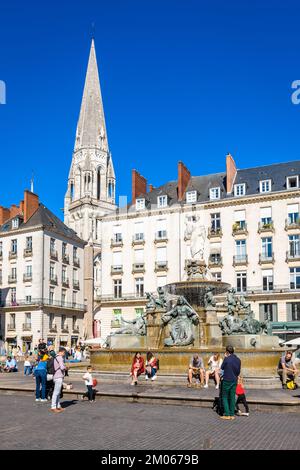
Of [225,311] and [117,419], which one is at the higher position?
[225,311]

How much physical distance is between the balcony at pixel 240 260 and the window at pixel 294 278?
4.51 metres

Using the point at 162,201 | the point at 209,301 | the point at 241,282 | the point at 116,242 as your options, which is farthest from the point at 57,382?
the point at 162,201

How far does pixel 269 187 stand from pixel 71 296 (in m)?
27.9

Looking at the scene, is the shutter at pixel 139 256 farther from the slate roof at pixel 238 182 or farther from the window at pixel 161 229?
the slate roof at pixel 238 182

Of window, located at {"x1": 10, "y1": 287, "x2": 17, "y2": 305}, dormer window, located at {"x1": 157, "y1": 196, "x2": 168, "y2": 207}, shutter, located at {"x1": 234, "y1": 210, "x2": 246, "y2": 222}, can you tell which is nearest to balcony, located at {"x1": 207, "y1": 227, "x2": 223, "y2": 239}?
shutter, located at {"x1": 234, "y1": 210, "x2": 246, "y2": 222}

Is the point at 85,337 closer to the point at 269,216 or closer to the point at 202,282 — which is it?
the point at 269,216

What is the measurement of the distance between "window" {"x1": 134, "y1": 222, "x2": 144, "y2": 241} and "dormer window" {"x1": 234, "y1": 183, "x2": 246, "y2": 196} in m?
Answer: 10.7

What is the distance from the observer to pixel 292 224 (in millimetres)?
51719

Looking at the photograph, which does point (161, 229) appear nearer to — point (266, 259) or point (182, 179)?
point (182, 179)

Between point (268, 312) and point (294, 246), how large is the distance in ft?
21.7

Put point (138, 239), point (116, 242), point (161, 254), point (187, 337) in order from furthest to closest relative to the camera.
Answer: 1. point (116, 242)
2. point (138, 239)
3. point (161, 254)
4. point (187, 337)

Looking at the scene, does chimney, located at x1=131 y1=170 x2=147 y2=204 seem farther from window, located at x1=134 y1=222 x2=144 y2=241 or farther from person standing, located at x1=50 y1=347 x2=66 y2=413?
person standing, located at x1=50 y1=347 x2=66 y2=413

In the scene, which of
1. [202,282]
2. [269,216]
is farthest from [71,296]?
[202,282]

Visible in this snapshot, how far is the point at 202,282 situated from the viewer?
1053 inches
